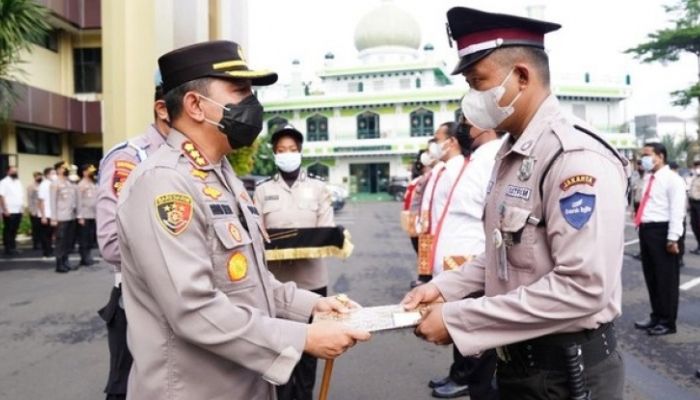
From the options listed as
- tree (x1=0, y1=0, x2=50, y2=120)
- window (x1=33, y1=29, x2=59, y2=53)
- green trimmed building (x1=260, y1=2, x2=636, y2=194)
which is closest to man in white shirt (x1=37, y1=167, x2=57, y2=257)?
tree (x1=0, y1=0, x2=50, y2=120)

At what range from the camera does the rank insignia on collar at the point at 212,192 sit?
6.27 feet

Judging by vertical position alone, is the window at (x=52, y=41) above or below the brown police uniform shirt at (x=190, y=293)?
above

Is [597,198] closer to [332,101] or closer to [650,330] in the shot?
[650,330]

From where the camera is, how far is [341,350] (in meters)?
1.92

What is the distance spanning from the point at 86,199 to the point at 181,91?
995 centimetres

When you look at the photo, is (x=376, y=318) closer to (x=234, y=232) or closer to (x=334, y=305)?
(x=334, y=305)

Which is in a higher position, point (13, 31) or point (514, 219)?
point (13, 31)

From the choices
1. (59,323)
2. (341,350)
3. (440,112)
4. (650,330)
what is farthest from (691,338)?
(440,112)

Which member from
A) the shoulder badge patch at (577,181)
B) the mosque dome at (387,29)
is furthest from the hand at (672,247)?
the mosque dome at (387,29)

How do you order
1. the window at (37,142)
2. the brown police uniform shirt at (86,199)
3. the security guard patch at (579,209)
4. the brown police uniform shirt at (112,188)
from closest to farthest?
the security guard patch at (579,209) < the brown police uniform shirt at (112,188) < the brown police uniform shirt at (86,199) < the window at (37,142)

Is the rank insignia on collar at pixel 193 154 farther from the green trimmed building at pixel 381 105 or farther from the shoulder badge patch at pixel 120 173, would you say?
the green trimmed building at pixel 381 105

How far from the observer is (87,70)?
1895cm

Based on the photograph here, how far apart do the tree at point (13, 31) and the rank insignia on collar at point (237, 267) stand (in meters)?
10.9

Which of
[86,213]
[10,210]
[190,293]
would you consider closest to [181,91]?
[190,293]
